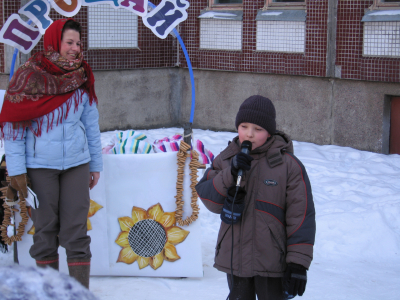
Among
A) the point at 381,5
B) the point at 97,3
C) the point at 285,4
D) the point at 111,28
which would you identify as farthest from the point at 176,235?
the point at 111,28

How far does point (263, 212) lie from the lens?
2.30 m

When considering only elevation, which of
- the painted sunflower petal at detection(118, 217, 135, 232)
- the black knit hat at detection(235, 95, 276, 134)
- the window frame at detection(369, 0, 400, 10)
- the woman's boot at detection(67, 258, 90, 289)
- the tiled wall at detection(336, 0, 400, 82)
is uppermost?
the window frame at detection(369, 0, 400, 10)

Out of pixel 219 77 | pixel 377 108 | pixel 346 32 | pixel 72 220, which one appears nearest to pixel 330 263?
pixel 72 220

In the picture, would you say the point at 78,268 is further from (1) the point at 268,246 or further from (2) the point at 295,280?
(2) the point at 295,280

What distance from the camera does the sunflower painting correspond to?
3570mm

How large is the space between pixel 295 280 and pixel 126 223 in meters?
1.68

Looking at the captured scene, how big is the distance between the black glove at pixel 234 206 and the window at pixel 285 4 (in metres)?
5.82

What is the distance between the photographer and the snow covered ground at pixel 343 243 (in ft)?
11.1

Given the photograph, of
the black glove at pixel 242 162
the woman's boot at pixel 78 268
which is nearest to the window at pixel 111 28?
the woman's boot at pixel 78 268

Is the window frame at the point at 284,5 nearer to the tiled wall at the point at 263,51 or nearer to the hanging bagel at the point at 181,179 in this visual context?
the tiled wall at the point at 263,51

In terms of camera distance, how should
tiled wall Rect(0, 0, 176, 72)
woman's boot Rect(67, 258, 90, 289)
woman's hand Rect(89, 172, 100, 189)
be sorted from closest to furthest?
1. woman's boot Rect(67, 258, 90, 289)
2. woman's hand Rect(89, 172, 100, 189)
3. tiled wall Rect(0, 0, 176, 72)

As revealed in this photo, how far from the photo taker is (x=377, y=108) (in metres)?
6.78

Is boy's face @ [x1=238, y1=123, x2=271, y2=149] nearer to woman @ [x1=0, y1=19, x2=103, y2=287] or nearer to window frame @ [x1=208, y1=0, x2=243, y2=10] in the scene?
woman @ [x1=0, y1=19, x2=103, y2=287]

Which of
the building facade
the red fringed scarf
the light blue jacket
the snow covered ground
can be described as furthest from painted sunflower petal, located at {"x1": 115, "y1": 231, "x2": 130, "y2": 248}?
the building facade
